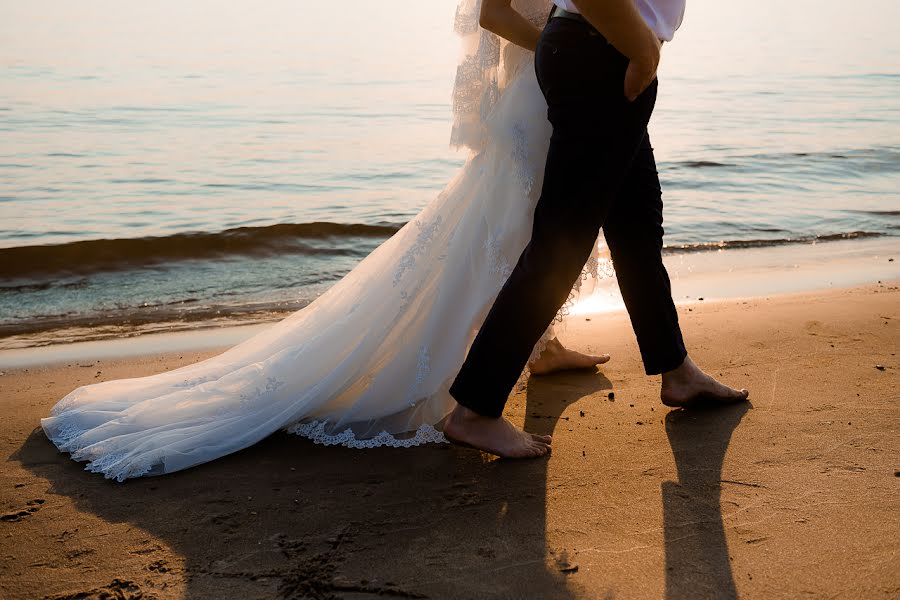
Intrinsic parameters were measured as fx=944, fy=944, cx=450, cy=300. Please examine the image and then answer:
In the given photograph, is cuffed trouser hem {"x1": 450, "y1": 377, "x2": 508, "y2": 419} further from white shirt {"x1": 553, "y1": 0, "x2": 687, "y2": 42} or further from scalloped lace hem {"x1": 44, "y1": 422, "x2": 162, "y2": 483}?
white shirt {"x1": 553, "y1": 0, "x2": 687, "y2": 42}

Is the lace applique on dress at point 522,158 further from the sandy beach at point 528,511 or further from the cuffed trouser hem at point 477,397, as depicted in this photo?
the sandy beach at point 528,511

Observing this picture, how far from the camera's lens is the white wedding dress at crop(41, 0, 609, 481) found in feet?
10.1

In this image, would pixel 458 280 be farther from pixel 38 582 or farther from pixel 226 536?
pixel 38 582

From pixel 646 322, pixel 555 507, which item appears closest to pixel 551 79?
pixel 646 322

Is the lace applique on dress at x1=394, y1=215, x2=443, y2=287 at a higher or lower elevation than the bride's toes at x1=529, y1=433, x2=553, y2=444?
higher

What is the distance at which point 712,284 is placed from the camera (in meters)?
6.14

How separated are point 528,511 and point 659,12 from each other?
147 centimetres

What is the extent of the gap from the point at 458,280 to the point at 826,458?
1.28m

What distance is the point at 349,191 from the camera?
9695 mm

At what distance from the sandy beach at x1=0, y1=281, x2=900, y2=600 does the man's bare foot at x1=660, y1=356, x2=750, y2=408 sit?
0.17ft

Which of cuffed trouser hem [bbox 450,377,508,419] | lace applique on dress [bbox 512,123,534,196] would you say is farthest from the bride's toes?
lace applique on dress [bbox 512,123,534,196]

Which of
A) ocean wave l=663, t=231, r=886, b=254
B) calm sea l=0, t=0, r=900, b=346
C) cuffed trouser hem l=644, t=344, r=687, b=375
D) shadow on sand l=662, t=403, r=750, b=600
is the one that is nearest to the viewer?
shadow on sand l=662, t=403, r=750, b=600

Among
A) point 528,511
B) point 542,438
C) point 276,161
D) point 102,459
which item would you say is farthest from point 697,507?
point 276,161

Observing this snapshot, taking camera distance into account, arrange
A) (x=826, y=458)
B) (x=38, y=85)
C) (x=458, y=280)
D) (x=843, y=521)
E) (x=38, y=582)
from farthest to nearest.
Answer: (x=38, y=85) < (x=458, y=280) < (x=826, y=458) < (x=843, y=521) < (x=38, y=582)
